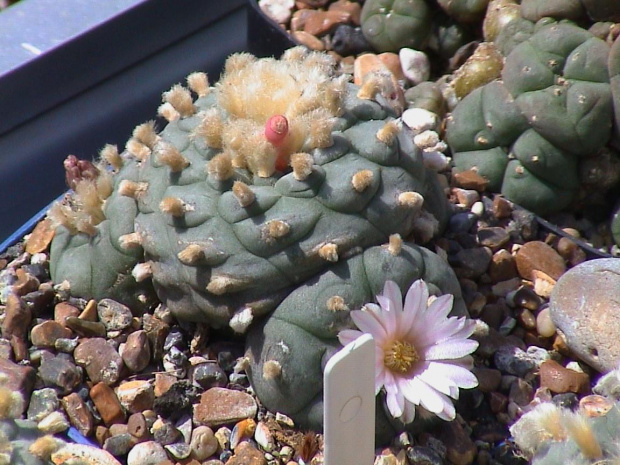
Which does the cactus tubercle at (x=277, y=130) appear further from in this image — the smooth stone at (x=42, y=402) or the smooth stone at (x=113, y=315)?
the smooth stone at (x=42, y=402)

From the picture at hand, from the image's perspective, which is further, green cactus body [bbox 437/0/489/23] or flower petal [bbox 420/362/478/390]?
green cactus body [bbox 437/0/489/23]

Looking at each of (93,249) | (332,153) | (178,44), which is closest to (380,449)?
(332,153)

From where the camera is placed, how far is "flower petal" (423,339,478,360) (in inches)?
52.8

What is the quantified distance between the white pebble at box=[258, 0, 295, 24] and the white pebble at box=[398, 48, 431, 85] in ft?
1.50

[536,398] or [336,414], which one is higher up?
[336,414]

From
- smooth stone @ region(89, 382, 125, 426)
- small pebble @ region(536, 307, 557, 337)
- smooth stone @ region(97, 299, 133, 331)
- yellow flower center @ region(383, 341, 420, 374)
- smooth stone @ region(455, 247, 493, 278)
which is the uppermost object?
yellow flower center @ region(383, 341, 420, 374)

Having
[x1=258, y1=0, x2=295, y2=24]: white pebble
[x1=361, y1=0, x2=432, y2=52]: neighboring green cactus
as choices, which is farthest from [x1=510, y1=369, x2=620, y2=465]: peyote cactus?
[x1=258, y1=0, x2=295, y2=24]: white pebble

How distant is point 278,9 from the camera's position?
2549 mm

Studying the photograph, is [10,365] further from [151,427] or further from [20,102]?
[20,102]

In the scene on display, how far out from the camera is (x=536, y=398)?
151cm

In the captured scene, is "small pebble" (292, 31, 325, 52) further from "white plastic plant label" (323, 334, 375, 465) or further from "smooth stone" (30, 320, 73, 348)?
"white plastic plant label" (323, 334, 375, 465)

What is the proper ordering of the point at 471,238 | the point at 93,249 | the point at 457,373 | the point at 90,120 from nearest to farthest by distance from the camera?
the point at 457,373, the point at 93,249, the point at 471,238, the point at 90,120

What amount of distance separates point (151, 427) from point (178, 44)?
50.7 inches

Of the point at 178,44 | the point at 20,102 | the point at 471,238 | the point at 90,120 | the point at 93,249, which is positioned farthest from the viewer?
the point at 178,44
